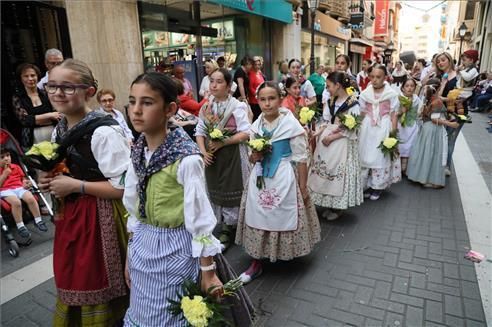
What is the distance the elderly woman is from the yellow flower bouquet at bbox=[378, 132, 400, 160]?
4.84 meters

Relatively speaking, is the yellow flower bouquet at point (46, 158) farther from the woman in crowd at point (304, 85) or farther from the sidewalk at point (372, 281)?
the woman in crowd at point (304, 85)

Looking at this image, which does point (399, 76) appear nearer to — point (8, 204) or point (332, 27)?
point (8, 204)

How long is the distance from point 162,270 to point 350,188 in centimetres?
334

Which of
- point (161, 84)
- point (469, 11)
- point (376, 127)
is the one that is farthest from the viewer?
point (469, 11)

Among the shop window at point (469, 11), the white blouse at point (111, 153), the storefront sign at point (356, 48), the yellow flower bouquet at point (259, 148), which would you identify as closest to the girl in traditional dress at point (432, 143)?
the yellow flower bouquet at point (259, 148)

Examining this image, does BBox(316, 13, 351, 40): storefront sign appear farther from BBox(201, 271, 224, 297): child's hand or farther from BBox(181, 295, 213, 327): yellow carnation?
BBox(181, 295, 213, 327): yellow carnation

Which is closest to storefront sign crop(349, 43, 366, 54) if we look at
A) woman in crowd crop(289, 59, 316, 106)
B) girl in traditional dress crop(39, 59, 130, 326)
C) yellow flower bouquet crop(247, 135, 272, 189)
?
woman in crowd crop(289, 59, 316, 106)

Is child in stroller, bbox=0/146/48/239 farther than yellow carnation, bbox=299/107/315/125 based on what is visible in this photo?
No

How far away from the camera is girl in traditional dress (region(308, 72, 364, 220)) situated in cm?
446

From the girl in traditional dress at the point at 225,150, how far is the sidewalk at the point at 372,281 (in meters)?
0.53

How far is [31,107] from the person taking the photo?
4895mm

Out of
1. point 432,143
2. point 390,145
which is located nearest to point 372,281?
point 390,145

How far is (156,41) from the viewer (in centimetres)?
848

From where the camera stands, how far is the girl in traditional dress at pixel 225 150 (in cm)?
395
